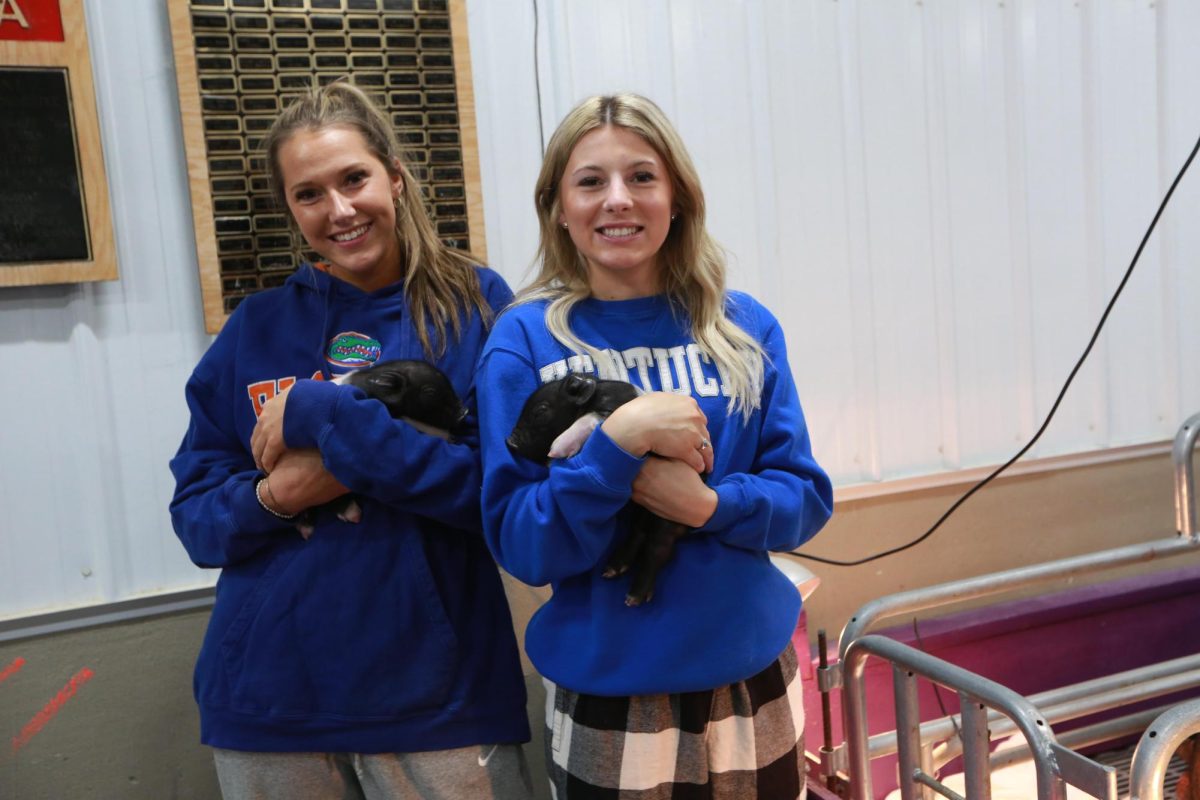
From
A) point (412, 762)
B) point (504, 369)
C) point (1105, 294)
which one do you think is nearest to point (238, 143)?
point (504, 369)

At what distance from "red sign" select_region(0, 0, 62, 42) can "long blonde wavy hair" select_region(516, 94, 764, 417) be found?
4.20 ft

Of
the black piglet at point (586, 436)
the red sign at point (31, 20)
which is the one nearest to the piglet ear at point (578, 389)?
the black piglet at point (586, 436)

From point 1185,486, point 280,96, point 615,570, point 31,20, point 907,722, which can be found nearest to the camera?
point 615,570

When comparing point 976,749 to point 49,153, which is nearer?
point 976,749

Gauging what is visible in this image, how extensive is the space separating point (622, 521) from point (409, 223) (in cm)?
69

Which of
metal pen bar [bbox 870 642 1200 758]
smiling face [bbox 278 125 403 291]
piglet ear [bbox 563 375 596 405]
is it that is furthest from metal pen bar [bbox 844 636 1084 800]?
smiling face [bbox 278 125 403 291]

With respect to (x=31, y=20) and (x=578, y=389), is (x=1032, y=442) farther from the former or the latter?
(x=31, y=20)

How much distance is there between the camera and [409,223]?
1715 mm

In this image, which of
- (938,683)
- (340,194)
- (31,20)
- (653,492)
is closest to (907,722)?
(938,683)

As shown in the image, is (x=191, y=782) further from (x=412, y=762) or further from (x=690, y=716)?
(x=690, y=716)

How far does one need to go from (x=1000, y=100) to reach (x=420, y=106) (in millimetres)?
1877

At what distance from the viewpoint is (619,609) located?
1.40 meters

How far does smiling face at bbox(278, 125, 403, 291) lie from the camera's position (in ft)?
5.26

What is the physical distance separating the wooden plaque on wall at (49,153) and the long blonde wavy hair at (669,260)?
1.16 metres
